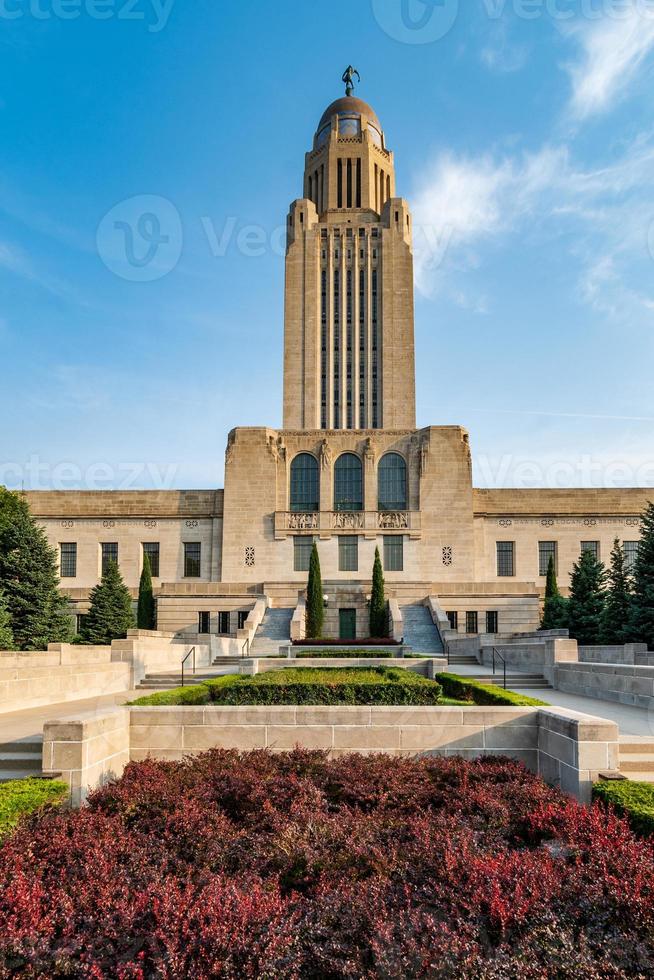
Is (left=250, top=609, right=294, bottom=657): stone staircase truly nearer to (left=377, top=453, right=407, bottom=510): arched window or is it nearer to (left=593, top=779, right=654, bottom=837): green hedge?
(left=377, top=453, right=407, bottom=510): arched window

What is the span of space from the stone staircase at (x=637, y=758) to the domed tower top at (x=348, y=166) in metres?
45.4

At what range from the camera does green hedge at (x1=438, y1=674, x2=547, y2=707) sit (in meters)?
10.6

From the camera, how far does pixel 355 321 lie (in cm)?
4675

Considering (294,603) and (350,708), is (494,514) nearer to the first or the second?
(294,603)

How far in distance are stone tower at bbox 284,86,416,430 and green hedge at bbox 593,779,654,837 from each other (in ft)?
128

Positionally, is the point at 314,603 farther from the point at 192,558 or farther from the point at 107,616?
the point at 192,558

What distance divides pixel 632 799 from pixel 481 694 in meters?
5.88

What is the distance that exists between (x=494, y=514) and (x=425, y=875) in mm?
35561

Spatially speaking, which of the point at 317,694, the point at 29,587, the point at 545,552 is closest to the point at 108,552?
the point at 29,587

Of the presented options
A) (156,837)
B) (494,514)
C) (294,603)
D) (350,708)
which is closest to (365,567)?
(294,603)

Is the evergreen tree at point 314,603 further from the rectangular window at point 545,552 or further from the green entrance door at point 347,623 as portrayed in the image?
the rectangular window at point 545,552

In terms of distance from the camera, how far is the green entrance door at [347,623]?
112 ft

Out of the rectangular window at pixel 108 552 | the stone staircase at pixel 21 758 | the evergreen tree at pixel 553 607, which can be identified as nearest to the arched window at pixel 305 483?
the rectangular window at pixel 108 552

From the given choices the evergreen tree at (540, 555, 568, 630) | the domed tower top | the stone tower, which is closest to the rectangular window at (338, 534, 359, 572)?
the evergreen tree at (540, 555, 568, 630)
